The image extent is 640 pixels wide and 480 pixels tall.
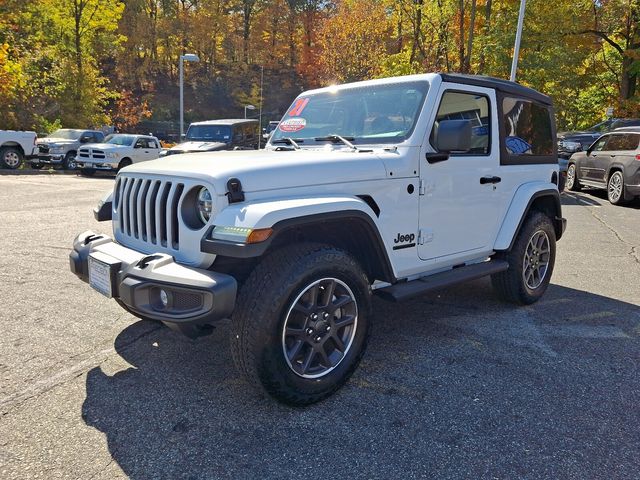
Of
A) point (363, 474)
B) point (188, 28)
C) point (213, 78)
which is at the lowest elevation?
point (363, 474)

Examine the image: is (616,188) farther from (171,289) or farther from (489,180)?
(171,289)

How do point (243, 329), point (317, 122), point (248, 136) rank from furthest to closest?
point (248, 136) → point (317, 122) → point (243, 329)

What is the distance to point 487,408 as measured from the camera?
2840 mm

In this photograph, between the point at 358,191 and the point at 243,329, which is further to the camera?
the point at 358,191

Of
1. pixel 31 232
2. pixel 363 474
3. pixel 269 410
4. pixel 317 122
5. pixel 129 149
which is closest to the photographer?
pixel 363 474

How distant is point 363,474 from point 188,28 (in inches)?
2110

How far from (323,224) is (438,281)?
111cm

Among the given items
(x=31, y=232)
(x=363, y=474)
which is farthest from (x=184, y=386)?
(x=31, y=232)

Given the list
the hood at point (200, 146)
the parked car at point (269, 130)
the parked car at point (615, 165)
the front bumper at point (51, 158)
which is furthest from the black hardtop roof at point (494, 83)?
the front bumper at point (51, 158)

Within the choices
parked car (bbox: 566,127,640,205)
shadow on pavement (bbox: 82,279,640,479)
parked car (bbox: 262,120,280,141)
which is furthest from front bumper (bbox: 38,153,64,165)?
parked car (bbox: 566,127,640,205)

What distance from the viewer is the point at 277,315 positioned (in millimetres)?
2557

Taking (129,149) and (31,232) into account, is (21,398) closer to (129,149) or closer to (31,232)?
(31,232)

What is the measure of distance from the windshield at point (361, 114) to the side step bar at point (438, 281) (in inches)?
39.9

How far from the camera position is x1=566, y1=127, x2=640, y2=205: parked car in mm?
11273
